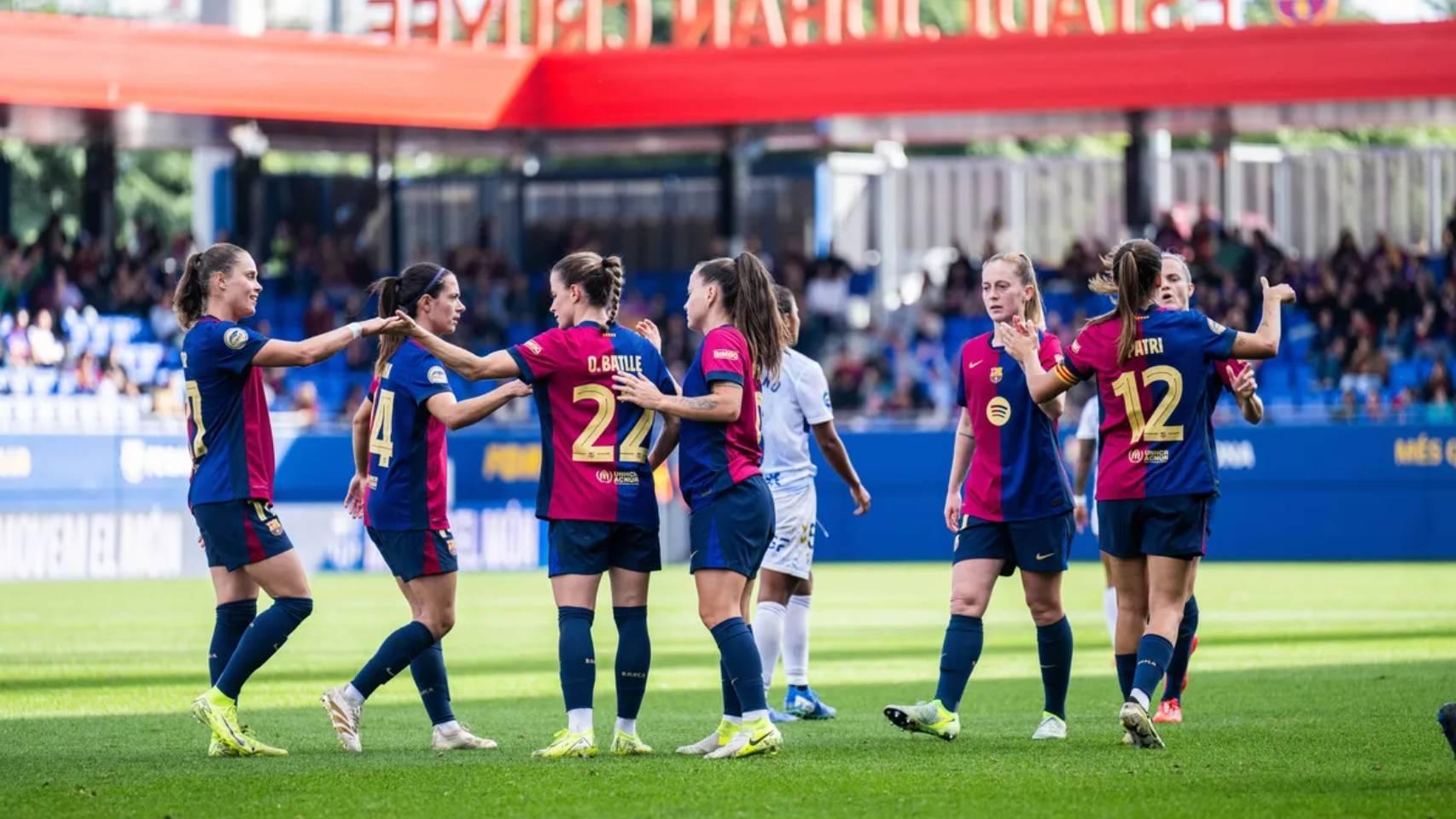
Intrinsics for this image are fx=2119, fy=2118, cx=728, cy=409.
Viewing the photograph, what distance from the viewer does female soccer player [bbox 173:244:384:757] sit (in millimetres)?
9203

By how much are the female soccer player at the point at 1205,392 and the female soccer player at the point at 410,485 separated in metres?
3.25

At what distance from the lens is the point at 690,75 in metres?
31.9

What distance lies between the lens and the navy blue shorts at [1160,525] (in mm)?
9266

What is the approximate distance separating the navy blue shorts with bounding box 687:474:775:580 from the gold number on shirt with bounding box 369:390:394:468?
4.65ft

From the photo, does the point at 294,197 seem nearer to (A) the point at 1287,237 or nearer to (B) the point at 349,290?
(B) the point at 349,290

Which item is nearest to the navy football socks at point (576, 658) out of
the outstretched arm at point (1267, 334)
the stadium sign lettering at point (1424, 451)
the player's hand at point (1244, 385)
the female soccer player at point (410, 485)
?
the female soccer player at point (410, 485)

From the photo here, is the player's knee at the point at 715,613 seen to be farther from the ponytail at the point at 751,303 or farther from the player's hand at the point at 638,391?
the ponytail at the point at 751,303

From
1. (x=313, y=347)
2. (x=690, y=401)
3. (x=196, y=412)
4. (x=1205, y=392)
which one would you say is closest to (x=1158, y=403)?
(x=1205, y=392)

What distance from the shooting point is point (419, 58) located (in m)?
31.3

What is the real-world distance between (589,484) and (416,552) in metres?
0.92

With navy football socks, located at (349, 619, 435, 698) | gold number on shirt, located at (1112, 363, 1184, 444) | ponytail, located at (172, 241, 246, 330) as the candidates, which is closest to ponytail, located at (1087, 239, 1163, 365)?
gold number on shirt, located at (1112, 363, 1184, 444)

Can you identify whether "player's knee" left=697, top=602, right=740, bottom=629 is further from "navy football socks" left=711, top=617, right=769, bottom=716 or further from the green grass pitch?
the green grass pitch

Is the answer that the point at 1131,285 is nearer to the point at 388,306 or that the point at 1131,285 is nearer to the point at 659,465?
the point at 659,465

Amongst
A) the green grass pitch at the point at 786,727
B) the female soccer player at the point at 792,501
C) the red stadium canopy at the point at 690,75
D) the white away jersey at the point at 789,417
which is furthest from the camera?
the red stadium canopy at the point at 690,75
